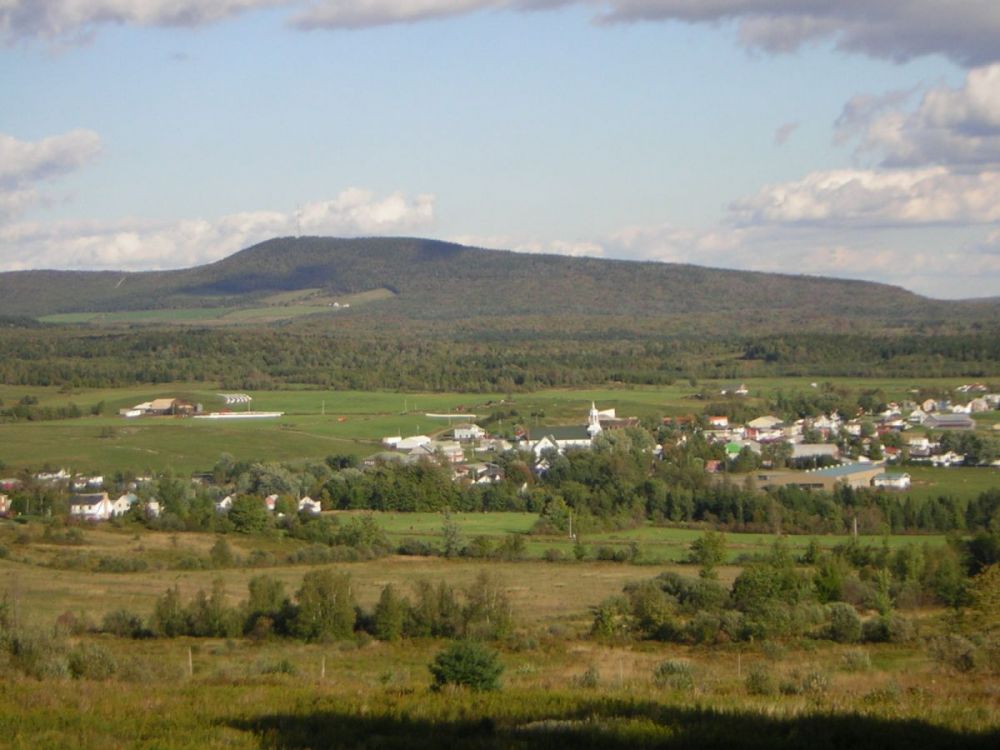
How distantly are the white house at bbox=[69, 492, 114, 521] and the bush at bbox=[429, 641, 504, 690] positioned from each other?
28689 millimetres

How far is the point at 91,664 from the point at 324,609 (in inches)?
401

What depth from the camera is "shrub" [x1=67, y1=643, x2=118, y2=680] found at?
11.4 meters

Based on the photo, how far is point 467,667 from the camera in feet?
35.3

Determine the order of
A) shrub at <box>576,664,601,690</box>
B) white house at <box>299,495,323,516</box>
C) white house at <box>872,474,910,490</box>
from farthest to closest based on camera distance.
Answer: white house at <box>872,474,910,490</box>
white house at <box>299,495,323,516</box>
shrub at <box>576,664,601,690</box>

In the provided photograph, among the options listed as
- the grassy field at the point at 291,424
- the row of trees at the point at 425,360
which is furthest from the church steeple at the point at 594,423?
the row of trees at the point at 425,360

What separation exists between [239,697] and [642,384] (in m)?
70.3

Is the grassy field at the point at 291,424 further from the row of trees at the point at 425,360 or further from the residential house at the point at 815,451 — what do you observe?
the residential house at the point at 815,451

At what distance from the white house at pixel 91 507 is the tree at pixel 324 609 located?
705 inches

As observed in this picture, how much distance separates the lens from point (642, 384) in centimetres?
7844

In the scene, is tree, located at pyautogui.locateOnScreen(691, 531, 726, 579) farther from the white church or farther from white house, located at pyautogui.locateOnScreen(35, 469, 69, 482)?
white house, located at pyautogui.locateOnScreen(35, 469, 69, 482)

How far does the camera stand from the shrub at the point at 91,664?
449 inches

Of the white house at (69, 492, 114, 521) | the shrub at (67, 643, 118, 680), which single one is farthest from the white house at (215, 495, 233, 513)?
the shrub at (67, 643, 118, 680)

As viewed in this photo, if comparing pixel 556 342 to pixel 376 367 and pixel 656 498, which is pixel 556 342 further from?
pixel 656 498

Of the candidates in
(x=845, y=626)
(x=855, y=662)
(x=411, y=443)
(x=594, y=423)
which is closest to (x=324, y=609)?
(x=845, y=626)
